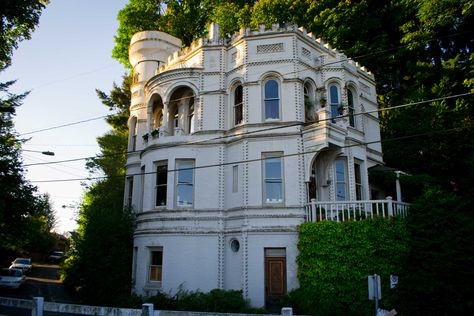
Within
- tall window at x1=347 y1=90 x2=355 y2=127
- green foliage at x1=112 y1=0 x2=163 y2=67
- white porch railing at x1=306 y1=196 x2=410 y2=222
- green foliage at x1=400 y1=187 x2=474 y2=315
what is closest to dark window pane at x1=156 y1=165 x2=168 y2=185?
white porch railing at x1=306 y1=196 x2=410 y2=222

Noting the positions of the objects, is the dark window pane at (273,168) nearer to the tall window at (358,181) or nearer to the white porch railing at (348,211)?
the white porch railing at (348,211)

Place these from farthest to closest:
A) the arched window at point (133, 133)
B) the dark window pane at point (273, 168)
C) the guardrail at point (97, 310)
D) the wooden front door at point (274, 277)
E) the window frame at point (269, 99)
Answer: the arched window at point (133, 133) → the window frame at point (269, 99) → the dark window pane at point (273, 168) → the wooden front door at point (274, 277) → the guardrail at point (97, 310)

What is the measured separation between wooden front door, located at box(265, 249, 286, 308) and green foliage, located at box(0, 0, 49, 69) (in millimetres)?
19989

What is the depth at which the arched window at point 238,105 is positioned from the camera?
19.7 meters

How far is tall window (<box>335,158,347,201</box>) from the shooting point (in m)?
19.2

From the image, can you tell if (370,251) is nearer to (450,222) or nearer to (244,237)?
(450,222)

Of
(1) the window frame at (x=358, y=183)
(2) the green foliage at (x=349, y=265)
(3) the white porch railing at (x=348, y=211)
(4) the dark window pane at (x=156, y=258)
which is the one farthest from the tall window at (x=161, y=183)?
(1) the window frame at (x=358, y=183)

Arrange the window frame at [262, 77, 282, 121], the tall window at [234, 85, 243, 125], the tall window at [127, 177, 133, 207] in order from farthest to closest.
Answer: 1. the tall window at [127, 177, 133, 207]
2. the tall window at [234, 85, 243, 125]
3. the window frame at [262, 77, 282, 121]

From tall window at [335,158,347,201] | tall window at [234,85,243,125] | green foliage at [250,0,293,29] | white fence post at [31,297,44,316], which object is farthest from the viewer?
green foliage at [250,0,293,29]

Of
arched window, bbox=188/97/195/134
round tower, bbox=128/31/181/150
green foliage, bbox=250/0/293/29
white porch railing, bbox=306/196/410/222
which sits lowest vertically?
white porch railing, bbox=306/196/410/222

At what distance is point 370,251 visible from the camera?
14836 millimetres

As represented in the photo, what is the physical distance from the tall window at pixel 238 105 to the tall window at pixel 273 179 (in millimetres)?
2793

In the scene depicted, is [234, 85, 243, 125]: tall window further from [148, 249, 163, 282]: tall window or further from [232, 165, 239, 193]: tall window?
[148, 249, 163, 282]: tall window

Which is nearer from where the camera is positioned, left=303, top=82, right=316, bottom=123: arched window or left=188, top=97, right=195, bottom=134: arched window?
left=303, top=82, right=316, bottom=123: arched window
